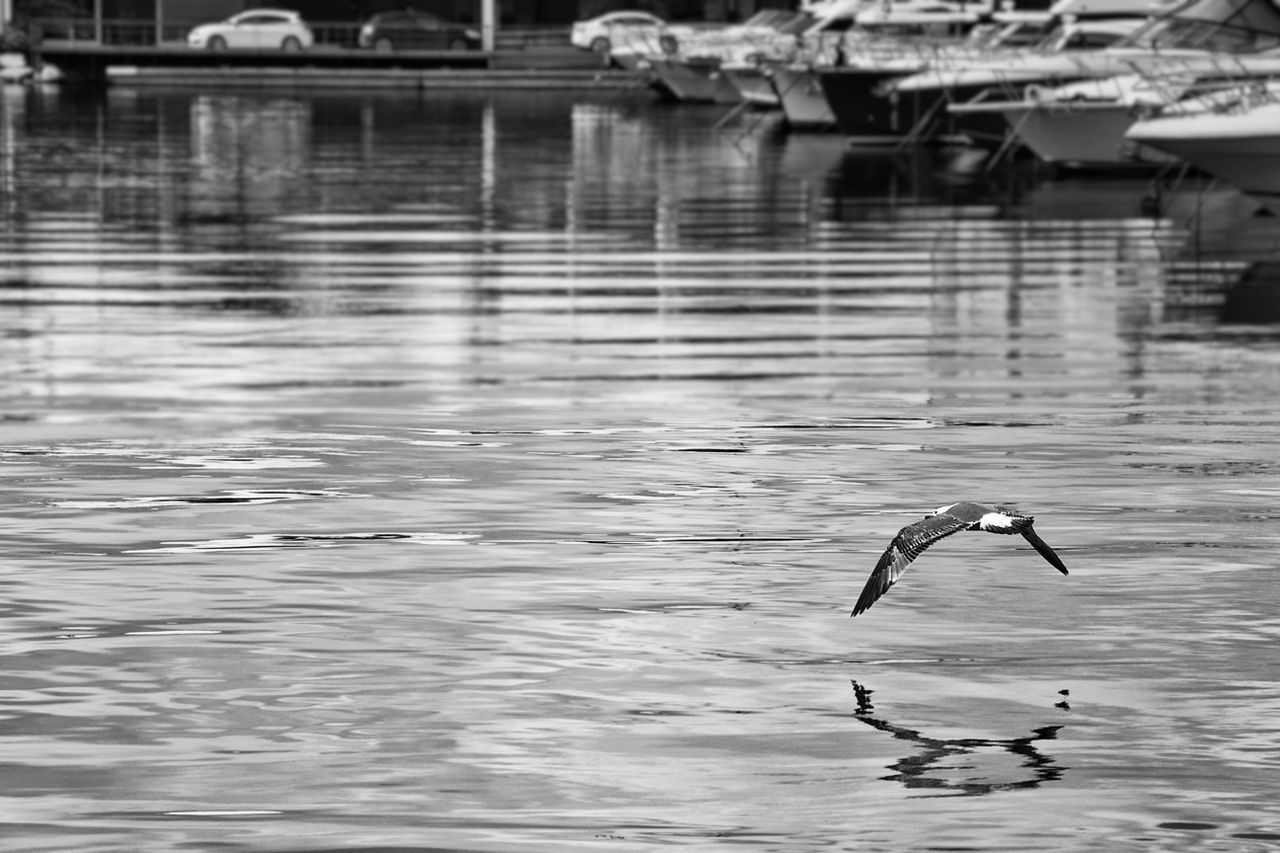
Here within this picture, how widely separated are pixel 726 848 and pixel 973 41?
3610cm

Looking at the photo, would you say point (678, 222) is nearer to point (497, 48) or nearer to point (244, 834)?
point (244, 834)

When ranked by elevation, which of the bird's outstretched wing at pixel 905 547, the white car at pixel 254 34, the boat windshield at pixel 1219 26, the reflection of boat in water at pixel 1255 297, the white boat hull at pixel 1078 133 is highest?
the boat windshield at pixel 1219 26

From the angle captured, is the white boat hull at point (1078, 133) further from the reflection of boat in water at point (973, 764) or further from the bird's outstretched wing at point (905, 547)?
the reflection of boat in water at point (973, 764)

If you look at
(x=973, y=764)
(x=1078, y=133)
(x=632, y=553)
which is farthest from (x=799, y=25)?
(x=973, y=764)

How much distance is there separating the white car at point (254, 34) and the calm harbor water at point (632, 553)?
57.1 m

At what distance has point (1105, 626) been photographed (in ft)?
31.4

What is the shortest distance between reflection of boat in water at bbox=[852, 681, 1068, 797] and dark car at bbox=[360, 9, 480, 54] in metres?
73.8

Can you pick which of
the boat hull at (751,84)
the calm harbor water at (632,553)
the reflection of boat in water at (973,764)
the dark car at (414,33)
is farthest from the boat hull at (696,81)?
the reflection of boat in water at (973,764)

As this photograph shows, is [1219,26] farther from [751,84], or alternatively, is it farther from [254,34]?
[254,34]

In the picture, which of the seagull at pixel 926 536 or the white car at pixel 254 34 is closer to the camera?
the seagull at pixel 926 536

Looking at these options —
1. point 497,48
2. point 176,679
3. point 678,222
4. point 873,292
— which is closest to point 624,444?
point 176,679

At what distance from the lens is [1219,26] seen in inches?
1144

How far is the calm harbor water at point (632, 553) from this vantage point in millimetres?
7668

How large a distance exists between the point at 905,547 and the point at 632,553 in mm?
2348
